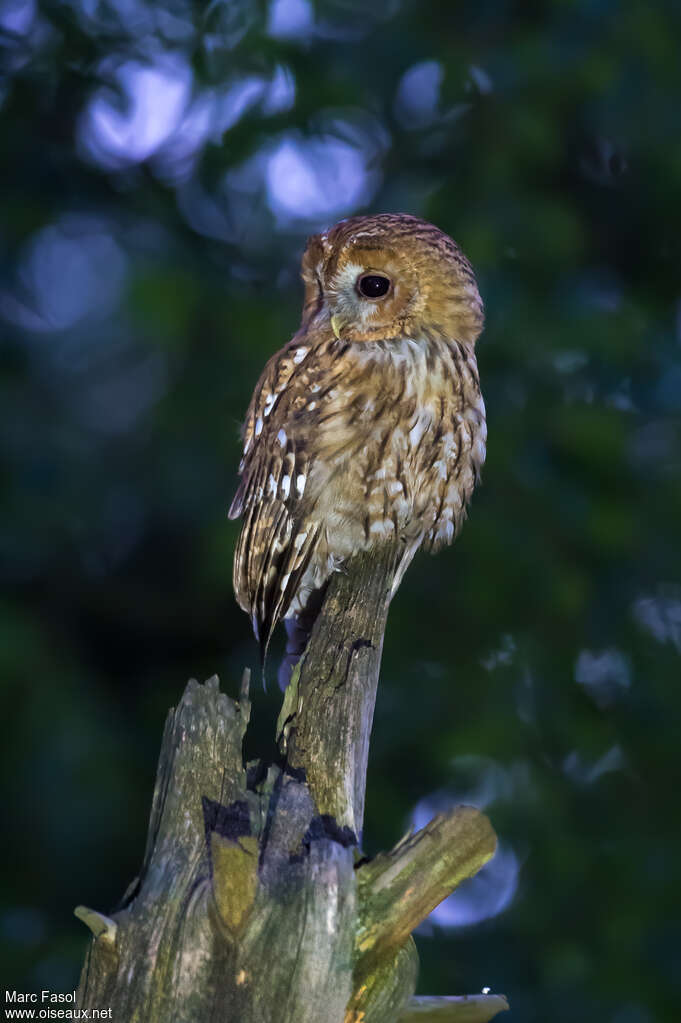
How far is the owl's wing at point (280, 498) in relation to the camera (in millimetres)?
2471

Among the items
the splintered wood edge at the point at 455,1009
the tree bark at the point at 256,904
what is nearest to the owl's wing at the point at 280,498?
the tree bark at the point at 256,904

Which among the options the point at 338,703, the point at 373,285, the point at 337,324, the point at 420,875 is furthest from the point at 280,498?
the point at 420,875

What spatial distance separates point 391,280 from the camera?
239cm

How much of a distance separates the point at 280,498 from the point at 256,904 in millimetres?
1245

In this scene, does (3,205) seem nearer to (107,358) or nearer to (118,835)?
(107,358)

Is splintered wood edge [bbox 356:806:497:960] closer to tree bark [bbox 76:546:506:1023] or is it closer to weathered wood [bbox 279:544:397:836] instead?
tree bark [bbox 76:546:506:1023]

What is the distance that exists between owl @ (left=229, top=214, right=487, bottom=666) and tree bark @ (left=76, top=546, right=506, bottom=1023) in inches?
36.0

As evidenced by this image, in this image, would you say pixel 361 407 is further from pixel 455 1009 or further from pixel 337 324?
pixel 455 1009

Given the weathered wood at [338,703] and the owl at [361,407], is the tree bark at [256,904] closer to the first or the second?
the weathered wood at [338,703]

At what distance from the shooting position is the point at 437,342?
97.2 inches

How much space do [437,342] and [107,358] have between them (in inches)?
67.7

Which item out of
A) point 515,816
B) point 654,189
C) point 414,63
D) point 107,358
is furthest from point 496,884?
point 414,63

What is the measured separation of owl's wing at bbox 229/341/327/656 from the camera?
97.3 inches

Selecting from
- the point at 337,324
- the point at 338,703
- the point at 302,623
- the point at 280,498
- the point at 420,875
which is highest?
the point at 337,324
